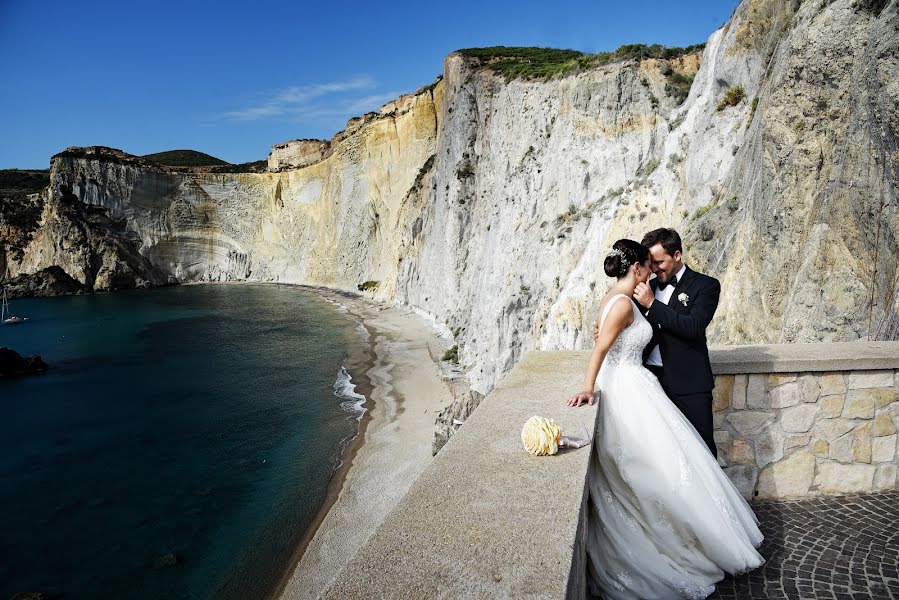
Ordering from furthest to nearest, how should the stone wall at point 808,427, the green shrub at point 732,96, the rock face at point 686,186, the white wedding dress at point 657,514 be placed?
the green shrub at point 732,96, the rock face at point 686,186, the stone wall at point 808,427, the white wedding dress at point 657,514

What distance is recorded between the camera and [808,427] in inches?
160

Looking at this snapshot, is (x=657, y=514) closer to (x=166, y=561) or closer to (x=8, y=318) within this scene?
(x=166, y=561)

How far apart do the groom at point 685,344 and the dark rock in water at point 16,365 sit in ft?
125

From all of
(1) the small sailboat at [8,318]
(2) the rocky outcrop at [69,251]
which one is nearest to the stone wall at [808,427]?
(1) the small sailboat at [8,318]

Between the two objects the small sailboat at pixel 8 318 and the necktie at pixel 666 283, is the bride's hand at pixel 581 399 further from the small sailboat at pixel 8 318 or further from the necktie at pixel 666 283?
the small sailboat at pixel 8 318

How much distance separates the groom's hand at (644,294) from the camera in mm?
3328

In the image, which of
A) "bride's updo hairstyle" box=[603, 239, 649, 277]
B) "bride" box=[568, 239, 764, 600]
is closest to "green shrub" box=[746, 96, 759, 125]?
"bride's updo hairstyle" box=[603, 239, 649, 277]

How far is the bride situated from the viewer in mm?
2861

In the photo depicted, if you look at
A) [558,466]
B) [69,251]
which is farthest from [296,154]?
[558,466]

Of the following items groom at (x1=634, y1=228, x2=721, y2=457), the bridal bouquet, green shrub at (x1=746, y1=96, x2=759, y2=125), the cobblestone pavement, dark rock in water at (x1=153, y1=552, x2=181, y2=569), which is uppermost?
green shrub at (x1=746, y1=96, x2=759, y2=125)

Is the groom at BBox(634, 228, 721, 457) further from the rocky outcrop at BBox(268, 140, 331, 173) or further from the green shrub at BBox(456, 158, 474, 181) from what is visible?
the rocky outcrop at BBox(268, 140, 331, 173)

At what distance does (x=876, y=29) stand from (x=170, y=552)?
53.2 ft

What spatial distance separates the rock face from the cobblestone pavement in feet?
2.24

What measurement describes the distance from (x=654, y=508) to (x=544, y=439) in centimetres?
81
